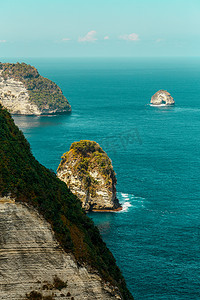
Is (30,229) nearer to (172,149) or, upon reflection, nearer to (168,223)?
(168,223)

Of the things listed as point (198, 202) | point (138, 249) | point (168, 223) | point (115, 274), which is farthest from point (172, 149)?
point (115, 274)

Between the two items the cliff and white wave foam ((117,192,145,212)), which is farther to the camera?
white wave foam ((117,192,145,212))

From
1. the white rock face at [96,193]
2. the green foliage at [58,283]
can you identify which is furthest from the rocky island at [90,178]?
the green foliage at [58,283]

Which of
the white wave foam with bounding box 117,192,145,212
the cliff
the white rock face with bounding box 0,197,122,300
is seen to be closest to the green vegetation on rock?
the white wave foam with bounding box 117,192,145,212

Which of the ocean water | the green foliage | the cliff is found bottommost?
the ocean water

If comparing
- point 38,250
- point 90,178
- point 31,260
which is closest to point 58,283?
point 31,260

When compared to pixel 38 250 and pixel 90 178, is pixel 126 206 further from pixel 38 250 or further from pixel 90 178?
pixel 38 250

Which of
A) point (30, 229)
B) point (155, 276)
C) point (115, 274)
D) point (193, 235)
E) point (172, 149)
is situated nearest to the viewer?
point (30, 229)

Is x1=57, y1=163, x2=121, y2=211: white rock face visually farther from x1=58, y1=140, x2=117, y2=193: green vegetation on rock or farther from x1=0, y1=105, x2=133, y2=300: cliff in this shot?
x1=0, y1=105, x2=133, y2=300: cliff
